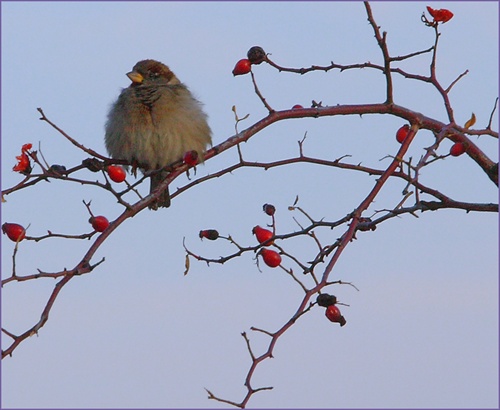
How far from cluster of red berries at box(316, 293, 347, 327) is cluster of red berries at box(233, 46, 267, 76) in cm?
114

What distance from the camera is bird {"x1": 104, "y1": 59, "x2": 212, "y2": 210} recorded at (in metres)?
5.66

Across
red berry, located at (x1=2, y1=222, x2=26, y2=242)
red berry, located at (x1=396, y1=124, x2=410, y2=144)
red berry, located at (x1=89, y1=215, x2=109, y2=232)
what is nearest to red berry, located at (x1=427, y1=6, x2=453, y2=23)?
red berry, located at (x1=396, y1=124, x2=410, y2=144)

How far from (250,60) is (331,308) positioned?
116cm

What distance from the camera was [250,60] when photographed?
3.39 m

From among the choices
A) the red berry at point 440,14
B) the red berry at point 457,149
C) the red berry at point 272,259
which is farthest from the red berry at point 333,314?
the red berry at point 440,14

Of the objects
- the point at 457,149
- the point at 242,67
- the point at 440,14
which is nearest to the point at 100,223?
the point at 242,67

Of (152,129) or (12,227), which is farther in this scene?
(152,129)

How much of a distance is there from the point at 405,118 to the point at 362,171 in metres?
0.28

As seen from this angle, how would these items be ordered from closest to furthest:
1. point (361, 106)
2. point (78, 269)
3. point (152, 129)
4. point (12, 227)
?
point (78, 269)
point (12, 227)
point (361, 106)
point (152, 129)

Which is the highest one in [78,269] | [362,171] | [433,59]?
[433,59]

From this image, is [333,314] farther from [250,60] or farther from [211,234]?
[250,60]

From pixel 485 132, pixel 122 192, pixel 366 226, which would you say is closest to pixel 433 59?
pixel 485 132

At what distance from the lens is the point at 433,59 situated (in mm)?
3385

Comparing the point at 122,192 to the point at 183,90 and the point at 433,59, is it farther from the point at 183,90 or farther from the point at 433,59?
the point at 183,90
